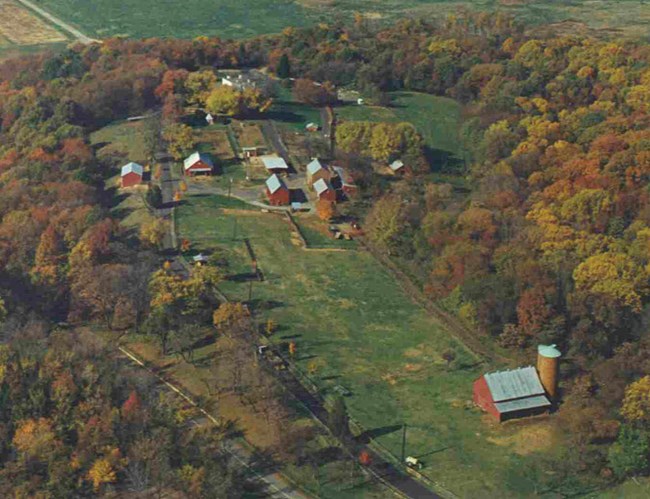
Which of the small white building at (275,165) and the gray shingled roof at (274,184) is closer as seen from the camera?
the gray shingled roof at (274,184)

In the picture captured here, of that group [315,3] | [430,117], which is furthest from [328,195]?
[315,3]

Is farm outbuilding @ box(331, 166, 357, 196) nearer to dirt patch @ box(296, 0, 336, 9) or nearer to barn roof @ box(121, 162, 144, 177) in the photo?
barn roof @ box(121, 162, 144, 177)

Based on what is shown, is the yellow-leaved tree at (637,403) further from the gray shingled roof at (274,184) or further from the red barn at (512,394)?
the gray shingled roof at (274,184)

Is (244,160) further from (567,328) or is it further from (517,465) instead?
(517,465)

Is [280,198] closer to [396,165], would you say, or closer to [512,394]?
[396,165]

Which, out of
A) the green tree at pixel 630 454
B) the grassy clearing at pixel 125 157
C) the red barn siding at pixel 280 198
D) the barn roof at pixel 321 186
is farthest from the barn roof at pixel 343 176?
the green tree at pixel 630 454

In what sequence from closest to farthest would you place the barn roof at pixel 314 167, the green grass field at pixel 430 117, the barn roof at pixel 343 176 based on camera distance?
1. the barn roof at pixel 343 176
2. the barn roof at pixel 314 167
3. the green grass field at pixel 430 117

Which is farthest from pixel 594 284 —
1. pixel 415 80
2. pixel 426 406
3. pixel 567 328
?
pixel 415 80
